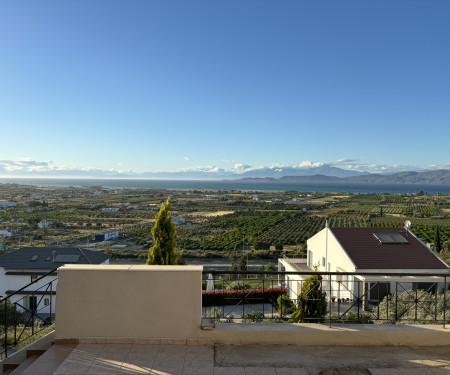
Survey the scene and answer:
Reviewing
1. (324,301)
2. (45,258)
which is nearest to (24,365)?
(324,301)

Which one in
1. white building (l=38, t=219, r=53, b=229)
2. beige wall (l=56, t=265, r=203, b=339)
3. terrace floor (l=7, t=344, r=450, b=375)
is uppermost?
beige wall (l=56, t=265, r=203, b=339)

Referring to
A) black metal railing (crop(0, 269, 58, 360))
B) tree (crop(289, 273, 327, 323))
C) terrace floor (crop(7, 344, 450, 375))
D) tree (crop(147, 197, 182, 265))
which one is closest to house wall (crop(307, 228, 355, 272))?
tree (crop(289, 273, 327, 323))

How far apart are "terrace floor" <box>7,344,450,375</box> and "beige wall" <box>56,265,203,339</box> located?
0.17m

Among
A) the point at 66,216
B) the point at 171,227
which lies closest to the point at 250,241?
the point at 171,227

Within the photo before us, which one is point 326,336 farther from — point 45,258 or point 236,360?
point 45,258

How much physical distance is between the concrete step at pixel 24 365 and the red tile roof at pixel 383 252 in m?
15.9

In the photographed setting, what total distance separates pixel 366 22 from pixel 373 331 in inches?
490

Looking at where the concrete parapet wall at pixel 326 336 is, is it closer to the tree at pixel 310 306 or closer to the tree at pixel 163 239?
the tree at pixel 310 306

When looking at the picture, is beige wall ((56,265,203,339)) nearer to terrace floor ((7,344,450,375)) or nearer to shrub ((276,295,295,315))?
terrace floor ((7,344,450,375))

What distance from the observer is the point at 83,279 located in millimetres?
3820

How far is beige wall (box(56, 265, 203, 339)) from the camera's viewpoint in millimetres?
3787

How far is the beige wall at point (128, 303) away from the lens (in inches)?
149

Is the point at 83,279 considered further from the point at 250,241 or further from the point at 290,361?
the point at 250,241

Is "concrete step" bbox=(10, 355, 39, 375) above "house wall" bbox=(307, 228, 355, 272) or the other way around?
above
